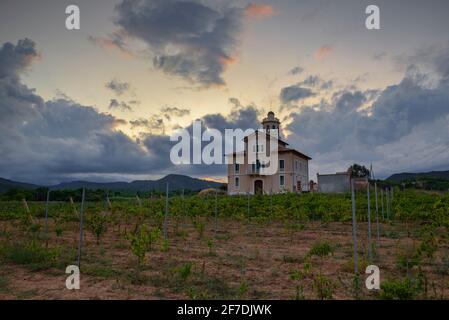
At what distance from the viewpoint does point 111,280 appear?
663 centimetres

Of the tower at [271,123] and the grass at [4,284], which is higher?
Answer: the tower at [271,123]

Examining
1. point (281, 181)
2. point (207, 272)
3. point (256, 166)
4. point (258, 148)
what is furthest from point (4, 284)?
point (258, 148)

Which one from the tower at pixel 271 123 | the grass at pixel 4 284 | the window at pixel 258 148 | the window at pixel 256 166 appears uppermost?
the tower at pixel 271 123

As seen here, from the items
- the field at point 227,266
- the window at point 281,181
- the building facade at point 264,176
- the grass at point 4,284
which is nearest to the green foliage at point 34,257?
the field at point 227,266

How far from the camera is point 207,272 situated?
7180 mm

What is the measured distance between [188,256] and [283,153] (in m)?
30.7

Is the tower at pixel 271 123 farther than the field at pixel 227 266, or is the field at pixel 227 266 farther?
the tower at pixel 271 123

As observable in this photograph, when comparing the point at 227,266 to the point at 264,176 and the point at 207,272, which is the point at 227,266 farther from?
the point at 264,176

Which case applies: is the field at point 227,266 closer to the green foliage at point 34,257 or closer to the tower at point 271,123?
the green foliage at point 34,257

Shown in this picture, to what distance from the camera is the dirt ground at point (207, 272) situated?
5805mm

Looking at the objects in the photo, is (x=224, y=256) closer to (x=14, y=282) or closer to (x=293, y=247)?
(x=293, y=247)

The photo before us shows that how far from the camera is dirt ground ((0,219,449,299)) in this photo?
5805 mm
